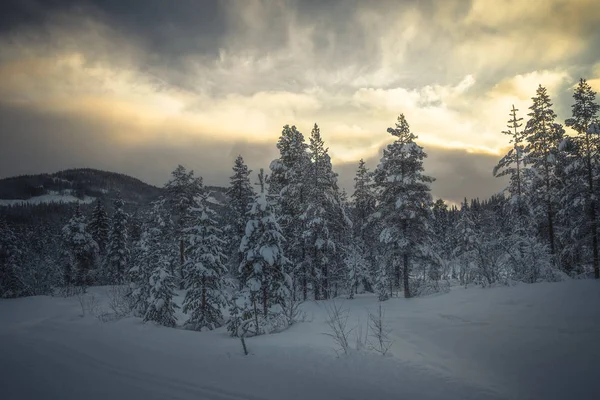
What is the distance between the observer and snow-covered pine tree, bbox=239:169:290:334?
50.2 feet

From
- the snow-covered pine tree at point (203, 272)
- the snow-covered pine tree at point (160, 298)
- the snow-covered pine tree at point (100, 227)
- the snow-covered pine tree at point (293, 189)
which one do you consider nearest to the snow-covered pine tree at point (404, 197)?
the snow-covered pine tree at point (293, 189)

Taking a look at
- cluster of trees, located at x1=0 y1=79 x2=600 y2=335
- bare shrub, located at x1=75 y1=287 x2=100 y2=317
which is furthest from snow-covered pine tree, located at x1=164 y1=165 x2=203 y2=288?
bare shrub, located at x1=75 y1=287 x2=100 y2=317

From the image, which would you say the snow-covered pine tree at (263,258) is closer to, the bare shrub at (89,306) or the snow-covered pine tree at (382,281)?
the bare shrub at (89,306)

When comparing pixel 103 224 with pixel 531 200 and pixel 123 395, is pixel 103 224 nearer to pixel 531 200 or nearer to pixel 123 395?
pixel 123 395

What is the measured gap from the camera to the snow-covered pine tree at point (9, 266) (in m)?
33.9

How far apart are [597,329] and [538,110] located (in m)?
22.1

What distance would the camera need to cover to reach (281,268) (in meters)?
16.0

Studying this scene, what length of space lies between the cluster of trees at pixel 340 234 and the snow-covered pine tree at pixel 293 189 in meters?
0.11

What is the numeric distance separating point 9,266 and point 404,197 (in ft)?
143

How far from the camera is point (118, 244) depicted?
45.4m

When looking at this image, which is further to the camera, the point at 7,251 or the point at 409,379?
the point at 7,251

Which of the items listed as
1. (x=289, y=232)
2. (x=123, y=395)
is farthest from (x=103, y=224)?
(x=123, y=395)

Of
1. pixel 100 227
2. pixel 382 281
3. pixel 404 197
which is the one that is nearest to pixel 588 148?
pixel 404 197

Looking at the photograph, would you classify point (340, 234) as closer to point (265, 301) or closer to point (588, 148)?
point (265, 301)
